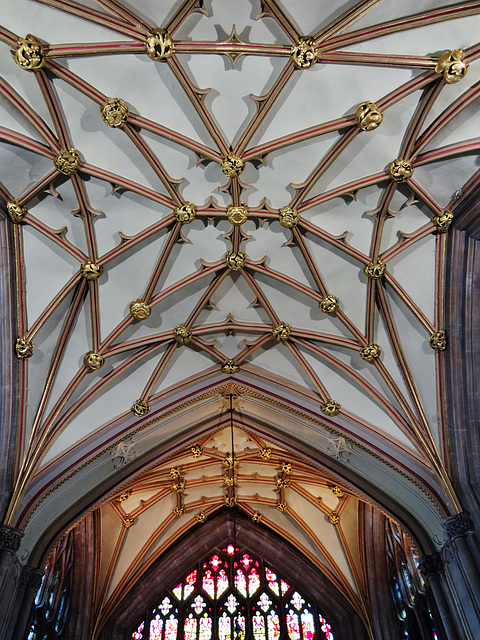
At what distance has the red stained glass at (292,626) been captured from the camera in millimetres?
14776

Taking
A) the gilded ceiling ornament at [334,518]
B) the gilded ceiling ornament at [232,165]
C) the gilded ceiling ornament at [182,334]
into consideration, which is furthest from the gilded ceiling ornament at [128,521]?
the gilded ceiling ornament at [232,165]

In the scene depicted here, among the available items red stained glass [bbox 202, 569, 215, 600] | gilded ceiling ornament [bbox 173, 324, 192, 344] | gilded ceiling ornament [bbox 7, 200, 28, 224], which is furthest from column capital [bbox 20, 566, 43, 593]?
red stained glass [bbox 202, 569, 215, 600]

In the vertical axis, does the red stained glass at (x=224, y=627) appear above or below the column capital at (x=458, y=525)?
above

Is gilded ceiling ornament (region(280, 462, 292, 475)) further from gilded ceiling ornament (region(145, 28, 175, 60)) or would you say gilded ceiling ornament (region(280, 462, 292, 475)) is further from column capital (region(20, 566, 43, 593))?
gilded ceiling ornament (region(145, 28, 175, 60))

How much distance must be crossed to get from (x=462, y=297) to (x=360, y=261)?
6.83 ft

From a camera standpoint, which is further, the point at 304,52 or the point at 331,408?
the point at 331,408

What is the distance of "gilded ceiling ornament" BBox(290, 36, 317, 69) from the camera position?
8.51 meters

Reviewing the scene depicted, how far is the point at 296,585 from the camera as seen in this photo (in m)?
16.0

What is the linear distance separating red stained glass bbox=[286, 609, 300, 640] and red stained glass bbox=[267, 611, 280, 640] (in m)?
0.29

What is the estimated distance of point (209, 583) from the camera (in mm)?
16016

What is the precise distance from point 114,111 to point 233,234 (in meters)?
3.44

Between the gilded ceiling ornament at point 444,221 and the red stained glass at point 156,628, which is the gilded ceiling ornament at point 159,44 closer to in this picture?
the gilded ceiling ornament at point 444,221

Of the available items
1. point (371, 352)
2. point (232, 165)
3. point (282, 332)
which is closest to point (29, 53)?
point (232, 165)

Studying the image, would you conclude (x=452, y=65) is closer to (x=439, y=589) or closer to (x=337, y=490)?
(x=439, y=589)
